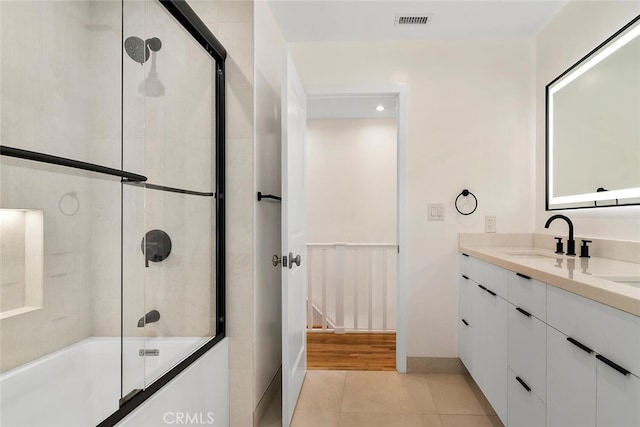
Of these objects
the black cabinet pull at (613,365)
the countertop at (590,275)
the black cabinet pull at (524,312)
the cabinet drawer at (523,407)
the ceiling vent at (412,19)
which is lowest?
the cabinet drawer at (523,407)

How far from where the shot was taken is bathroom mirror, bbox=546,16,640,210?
191 centimetres

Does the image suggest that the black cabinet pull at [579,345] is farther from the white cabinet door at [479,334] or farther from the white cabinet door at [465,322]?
the white cabinet door at [465,322]

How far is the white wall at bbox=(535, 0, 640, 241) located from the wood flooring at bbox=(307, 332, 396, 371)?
1546 mm

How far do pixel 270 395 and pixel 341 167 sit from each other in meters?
3.36

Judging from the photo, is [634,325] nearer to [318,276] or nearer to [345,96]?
[345,96]

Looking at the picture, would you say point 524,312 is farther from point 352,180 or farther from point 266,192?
point 352,180

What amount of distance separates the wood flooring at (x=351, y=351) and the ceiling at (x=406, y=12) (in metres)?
Result: 2.45

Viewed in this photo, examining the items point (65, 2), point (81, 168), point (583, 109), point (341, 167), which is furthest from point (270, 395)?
point (341, 167)

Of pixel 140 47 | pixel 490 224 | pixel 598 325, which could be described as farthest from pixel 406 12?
pixel 598 325

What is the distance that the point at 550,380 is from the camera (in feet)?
5.10

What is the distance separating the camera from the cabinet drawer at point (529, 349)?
5.34 feet

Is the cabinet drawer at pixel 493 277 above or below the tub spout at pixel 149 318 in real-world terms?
above

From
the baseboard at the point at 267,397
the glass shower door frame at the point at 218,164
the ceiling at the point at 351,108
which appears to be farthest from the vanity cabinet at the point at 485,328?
the ceiling at the point at 351,108

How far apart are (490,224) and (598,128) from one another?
1.02 meters
